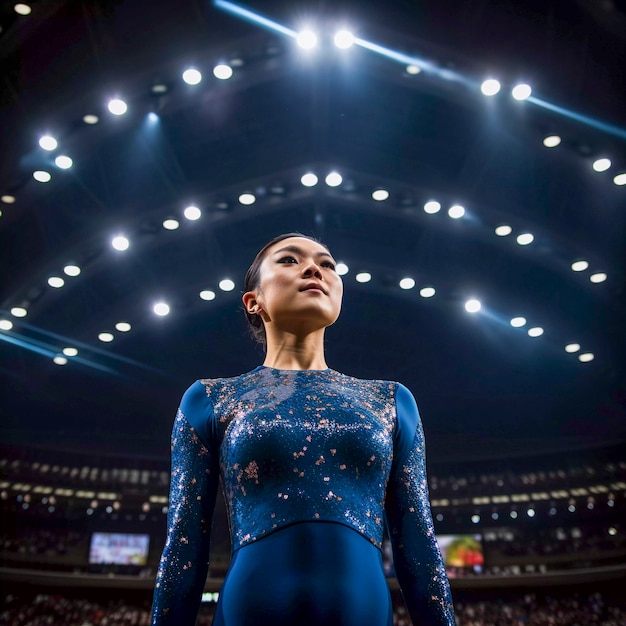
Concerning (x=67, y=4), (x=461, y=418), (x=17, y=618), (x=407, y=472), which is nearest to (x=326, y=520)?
(x=407, y=472)

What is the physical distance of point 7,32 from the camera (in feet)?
25.0

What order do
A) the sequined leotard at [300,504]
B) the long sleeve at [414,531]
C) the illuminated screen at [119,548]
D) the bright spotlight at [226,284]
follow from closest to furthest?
the sequined leotard at [300,504] → the long sleeve at [414,531] → the bright spotlight at [226,284] → the illuminated screen at [119,548]

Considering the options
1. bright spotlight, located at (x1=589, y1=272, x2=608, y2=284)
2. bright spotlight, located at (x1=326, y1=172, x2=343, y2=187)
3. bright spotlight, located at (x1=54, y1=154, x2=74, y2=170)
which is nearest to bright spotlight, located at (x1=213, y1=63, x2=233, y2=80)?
bright spotlight, located at (x1=326, y1=172, x2=343, y2=187)

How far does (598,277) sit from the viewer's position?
1203 cm

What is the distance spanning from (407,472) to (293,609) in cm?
49

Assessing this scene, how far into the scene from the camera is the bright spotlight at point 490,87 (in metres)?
8.40

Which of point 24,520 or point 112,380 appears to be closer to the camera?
point 112,380

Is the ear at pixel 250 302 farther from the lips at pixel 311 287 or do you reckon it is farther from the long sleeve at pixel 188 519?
the long sleeve at pixel 188 519

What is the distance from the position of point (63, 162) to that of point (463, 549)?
803 inches

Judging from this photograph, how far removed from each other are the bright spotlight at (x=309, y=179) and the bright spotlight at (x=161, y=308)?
464cm

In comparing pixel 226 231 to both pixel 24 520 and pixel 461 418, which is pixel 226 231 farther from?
pixel 24 520

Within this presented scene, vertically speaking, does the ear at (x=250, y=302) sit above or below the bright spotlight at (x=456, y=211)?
below

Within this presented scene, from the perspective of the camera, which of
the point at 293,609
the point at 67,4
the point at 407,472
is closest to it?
the point at 293,609

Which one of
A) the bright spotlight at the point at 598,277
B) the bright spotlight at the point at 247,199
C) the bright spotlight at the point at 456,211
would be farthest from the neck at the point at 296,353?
the bright spotlight at the point at 598,277
